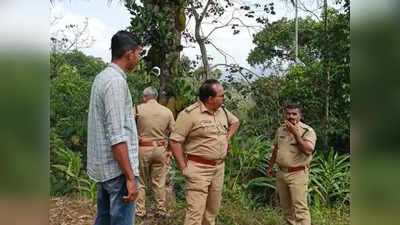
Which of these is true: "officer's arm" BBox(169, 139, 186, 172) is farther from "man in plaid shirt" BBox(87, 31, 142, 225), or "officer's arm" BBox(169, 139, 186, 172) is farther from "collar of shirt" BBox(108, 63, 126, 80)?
"collar of shirt" BBox(108, 63, 126, 80)

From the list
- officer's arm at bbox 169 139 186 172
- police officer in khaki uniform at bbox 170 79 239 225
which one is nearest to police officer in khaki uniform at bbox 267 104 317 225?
police officer in khaki uniform at bbox 170 79 239 225

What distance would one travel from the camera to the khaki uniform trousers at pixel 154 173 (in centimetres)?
597

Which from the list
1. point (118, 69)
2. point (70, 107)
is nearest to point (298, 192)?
point (118, 69)

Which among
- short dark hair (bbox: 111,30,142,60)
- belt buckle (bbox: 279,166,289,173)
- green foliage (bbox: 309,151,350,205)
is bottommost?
green foliage (bbox: 309,151,350,205)

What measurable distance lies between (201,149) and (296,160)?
1070mm

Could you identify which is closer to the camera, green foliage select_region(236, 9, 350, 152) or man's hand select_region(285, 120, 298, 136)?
man's hand select_region(285, 120, 298, 136)

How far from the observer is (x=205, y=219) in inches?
180

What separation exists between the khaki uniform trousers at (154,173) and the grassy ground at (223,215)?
169 mm

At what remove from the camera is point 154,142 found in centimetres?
604

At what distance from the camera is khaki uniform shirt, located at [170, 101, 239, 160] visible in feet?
14.3

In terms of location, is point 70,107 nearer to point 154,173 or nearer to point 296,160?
point 154,173
